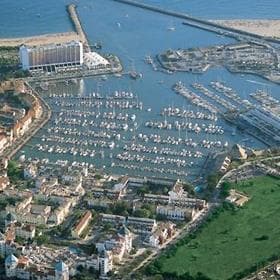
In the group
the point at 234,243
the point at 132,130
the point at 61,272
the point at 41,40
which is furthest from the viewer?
the point at 41,40

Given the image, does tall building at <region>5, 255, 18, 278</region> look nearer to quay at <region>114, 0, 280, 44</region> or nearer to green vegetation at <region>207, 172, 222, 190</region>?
green vegetation at <region>207, 172, 222, 190</region>

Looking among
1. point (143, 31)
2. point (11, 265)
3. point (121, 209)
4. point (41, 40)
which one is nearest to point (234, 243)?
point (121, 209)

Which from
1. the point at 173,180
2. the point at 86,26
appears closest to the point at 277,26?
the point at 86,26

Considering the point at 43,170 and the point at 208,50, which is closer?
the point at 43,170

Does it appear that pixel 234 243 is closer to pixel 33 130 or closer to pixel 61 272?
pixel 61 272

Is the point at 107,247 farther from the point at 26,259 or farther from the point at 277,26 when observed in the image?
the point at 277,26

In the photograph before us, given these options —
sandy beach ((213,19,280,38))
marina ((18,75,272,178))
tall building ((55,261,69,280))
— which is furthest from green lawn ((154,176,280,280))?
sandy beach ((213,19,280,38))

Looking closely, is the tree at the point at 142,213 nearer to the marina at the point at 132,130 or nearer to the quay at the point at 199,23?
the marina at the point at 132,130
